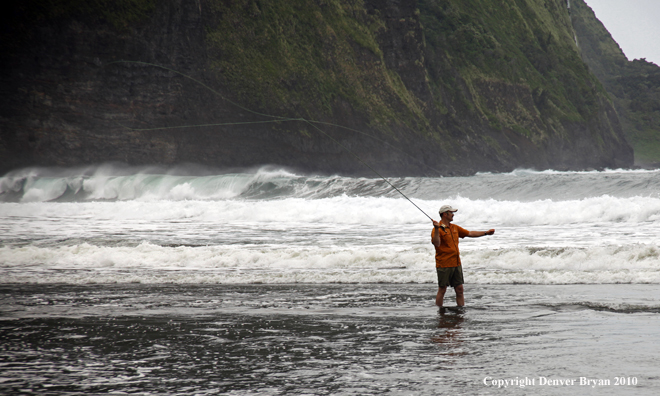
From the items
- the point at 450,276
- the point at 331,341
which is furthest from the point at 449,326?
the point at 331,341

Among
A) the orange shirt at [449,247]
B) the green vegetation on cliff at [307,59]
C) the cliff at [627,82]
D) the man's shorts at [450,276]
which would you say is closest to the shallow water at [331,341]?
the man's shorts at [450,276]

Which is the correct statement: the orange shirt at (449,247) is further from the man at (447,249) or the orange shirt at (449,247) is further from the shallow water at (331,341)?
the shallow water at (331,341)

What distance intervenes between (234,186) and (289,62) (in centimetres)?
3016

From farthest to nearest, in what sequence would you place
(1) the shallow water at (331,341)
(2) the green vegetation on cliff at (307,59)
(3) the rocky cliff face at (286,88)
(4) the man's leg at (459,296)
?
(2) the green vegetation on cliff at (307,59), (3) the rocky cliff face at (286,88), (4) the man's leg at (459,296), (1) the shallow water at (331,341)

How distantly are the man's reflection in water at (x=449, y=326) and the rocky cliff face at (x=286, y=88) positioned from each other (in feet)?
106

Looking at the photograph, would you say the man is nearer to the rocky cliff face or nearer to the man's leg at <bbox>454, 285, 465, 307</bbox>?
the man's leg at <bbox>454, 285, 465, 307</bbox>

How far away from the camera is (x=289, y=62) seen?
63812 millimetres

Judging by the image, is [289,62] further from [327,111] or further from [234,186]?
[234,186]

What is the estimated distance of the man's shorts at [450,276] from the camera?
671 cm

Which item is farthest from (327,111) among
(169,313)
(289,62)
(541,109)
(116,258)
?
(169,313)

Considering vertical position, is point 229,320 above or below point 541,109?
below

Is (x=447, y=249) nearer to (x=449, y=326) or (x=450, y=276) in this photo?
(x=450, y=276)

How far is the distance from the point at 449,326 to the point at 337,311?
4.64 feet

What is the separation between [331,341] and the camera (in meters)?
5.27
